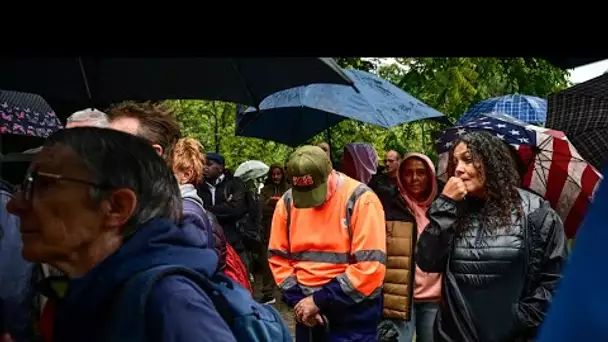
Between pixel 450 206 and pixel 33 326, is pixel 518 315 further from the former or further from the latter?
pixel 33 326

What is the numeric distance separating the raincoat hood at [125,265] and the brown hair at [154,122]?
4.64 feet

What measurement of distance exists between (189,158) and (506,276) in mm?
1533

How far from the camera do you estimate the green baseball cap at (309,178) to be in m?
6.02

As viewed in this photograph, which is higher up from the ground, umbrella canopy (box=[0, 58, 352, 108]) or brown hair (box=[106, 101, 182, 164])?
umbrella canopy (box=[0, 58, 352, 108])

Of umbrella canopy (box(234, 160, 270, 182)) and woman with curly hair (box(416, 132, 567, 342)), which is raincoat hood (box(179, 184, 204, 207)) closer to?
woman with curly hair (box(416, 132, 567, 342))

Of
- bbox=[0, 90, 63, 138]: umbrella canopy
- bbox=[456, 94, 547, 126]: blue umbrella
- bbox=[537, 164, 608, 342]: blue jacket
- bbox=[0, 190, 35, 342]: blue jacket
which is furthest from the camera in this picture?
bbox=[456, 94, 547, 126]: blue umbrella

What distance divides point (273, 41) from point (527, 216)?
3485mm

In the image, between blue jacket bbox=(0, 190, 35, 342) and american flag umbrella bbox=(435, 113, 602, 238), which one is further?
american flag umbrella bbox=(435, 113, 602, 238)

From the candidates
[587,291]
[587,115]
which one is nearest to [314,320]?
[587,115]

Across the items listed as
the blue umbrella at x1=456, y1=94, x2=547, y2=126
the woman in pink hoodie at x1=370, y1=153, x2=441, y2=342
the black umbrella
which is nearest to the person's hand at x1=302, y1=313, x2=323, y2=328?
the woman in pink hoodie at x1=370, y1=153, x2=441, y2=342

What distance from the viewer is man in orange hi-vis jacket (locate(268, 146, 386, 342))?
5930mm

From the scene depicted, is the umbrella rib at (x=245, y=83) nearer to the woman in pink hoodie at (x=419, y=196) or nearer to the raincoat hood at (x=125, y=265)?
the raincoat hood at (x=125, y=265)

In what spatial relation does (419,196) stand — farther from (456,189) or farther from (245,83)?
(245,83)

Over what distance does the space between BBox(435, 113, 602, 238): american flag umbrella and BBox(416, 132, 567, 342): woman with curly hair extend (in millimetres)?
1061
